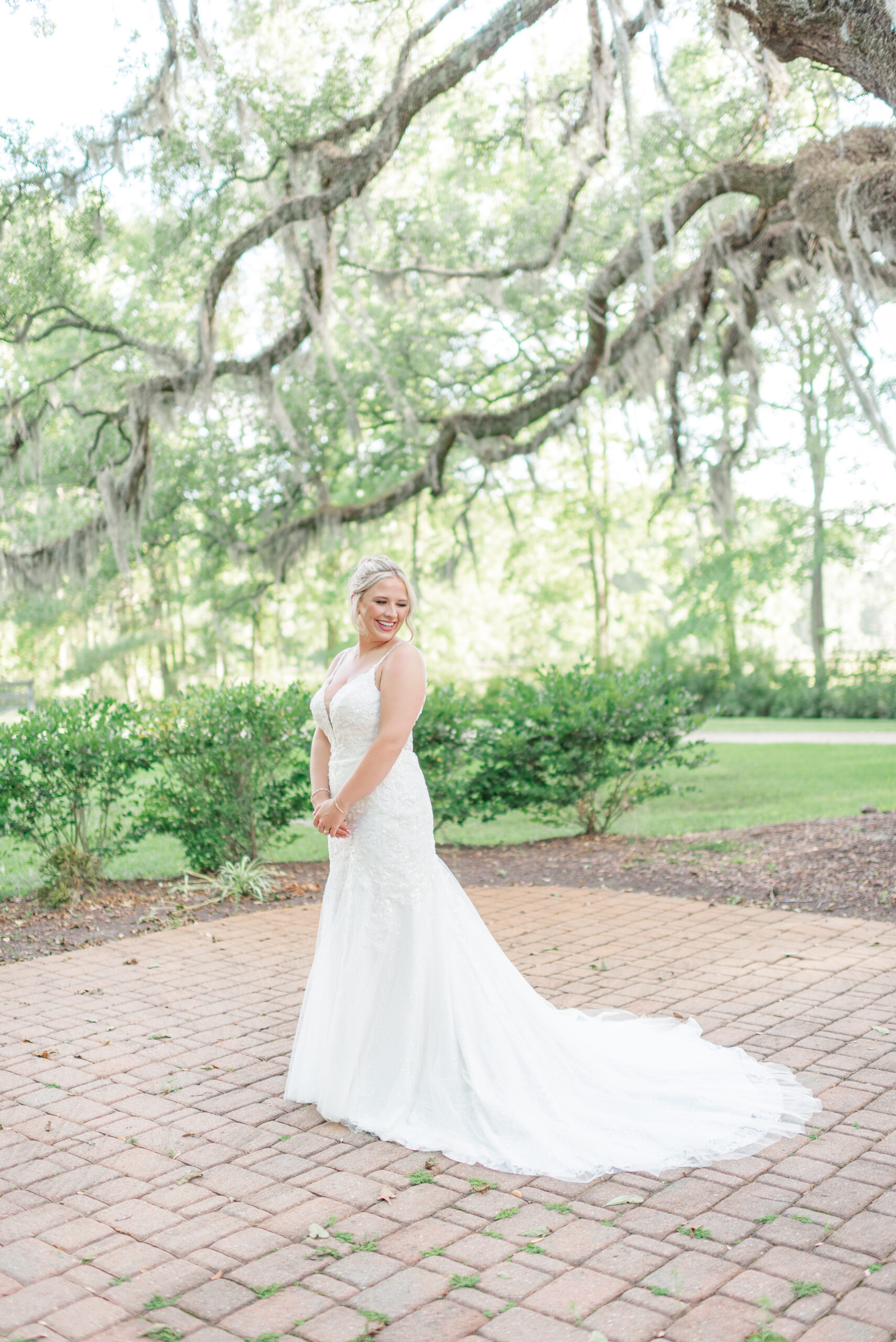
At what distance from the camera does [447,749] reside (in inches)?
368

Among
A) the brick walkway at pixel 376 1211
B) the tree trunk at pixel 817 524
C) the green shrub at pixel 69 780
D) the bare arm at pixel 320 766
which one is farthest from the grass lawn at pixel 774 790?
the tree trunk at pixel 817 524

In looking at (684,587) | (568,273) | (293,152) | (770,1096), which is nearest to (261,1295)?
(770,1096)

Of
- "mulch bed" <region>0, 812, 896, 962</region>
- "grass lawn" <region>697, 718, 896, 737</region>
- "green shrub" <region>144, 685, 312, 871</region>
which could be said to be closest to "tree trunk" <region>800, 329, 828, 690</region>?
"grass lawn" <region>697, 718, 896, 737</region>

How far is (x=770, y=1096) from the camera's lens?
3.87 metres

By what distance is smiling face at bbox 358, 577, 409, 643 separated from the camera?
400 centimetres

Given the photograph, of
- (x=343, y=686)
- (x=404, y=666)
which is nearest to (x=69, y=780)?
(x=343, y=686)

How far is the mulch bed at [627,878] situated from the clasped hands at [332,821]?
294 centimetres

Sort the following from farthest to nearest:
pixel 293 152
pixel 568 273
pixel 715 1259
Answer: pixel 568 273 → pixel 293 152 → pixel 715 1259

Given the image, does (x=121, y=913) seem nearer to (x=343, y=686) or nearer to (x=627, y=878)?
(x=627, y=878)

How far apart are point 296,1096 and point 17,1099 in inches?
41.8

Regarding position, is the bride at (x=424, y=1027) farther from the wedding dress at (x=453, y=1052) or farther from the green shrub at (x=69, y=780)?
the green shrub at (x=69, y=780)

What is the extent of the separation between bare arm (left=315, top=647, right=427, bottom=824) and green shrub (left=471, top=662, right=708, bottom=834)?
5337mm

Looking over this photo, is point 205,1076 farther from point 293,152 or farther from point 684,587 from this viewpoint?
point 684,587

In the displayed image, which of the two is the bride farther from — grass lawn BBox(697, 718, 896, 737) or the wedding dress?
grass lawn BBox(697, 718, 896, 737)
